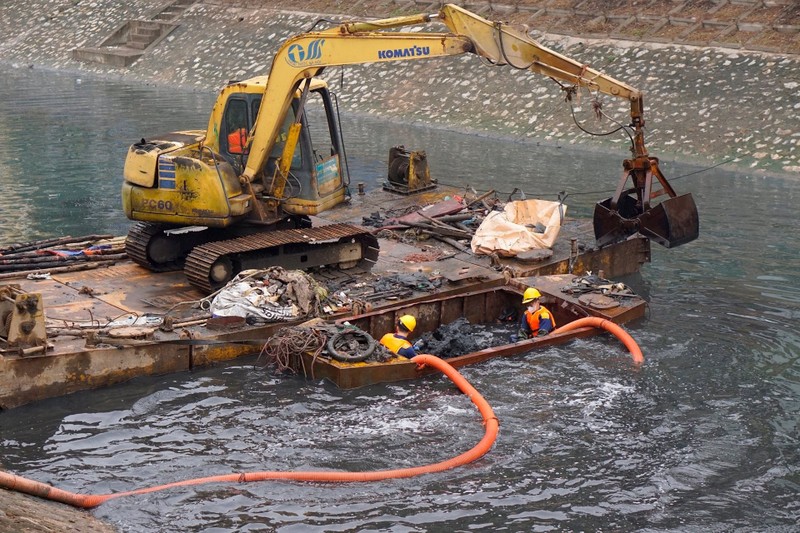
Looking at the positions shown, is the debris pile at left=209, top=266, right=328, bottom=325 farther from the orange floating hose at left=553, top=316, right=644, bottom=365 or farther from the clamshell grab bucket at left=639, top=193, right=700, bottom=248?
the clamshell grab bucket at left=639, top=193, right=700, bottom=248

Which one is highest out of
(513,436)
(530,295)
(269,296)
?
(269,296)

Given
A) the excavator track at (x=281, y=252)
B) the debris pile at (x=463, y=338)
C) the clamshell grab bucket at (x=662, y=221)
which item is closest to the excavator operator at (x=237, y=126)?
the excavator track at (x=281, y=252)

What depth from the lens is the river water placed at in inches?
472

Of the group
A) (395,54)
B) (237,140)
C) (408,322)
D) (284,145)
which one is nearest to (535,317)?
(408,322)

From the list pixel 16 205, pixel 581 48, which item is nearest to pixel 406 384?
pixel 16 205

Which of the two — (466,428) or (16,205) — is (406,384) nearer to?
(466,428)

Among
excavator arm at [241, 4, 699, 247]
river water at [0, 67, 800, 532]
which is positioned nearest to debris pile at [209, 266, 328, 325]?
river water at [0, 67, 800, 532]

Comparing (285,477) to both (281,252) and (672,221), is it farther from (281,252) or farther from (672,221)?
(672,221)

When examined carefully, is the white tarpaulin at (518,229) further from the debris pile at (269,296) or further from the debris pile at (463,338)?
the debris pile at (269,296)

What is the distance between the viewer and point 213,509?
11.9 metres

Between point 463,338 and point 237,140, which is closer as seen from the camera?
point 463,338

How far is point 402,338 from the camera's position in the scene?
645 inches

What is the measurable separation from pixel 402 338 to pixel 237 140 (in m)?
4.43

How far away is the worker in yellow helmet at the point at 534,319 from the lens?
17.2 metres
